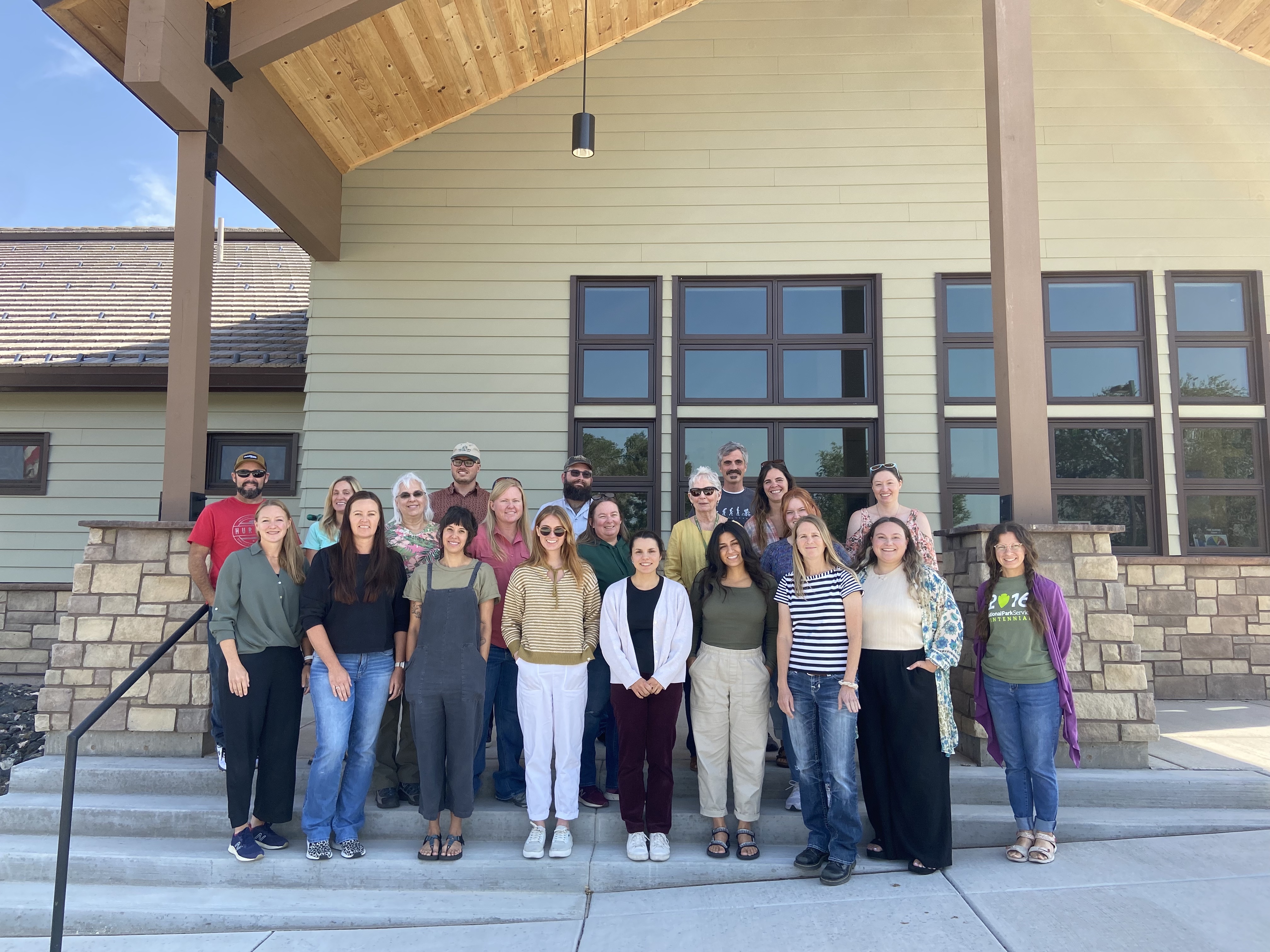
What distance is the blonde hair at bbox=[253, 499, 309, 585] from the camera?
151 inches

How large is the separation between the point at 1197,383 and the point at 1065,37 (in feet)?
9.63

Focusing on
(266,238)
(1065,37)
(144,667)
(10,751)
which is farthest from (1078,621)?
(266,238)

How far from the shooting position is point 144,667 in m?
3.85

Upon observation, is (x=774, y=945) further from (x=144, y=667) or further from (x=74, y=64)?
(x=74, y=64)

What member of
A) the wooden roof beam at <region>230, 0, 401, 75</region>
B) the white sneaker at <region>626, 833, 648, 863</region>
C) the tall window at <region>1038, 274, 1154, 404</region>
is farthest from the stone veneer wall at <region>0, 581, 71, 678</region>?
the tall window at <region>1038, 274, 1154, 404</region>

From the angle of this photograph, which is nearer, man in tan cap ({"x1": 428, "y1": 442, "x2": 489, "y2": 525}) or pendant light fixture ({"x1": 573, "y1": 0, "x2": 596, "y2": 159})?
man in tan cap ({"x1": 428, "y1": 442, "x2": 489, "y2": 525})

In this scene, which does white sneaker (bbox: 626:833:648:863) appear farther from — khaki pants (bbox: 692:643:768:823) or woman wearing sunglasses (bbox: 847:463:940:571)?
woman wearing sunglasses (bbox: 847:463:940:571)

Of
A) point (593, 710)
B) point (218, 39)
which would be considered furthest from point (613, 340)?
point (593, 710)

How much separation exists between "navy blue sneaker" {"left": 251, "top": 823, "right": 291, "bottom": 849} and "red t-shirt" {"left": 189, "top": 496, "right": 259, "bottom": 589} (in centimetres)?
124

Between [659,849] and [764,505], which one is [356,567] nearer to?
[659,849]

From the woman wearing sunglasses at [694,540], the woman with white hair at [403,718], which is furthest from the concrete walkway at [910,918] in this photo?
the woman wearing sunglasses at [694,540]

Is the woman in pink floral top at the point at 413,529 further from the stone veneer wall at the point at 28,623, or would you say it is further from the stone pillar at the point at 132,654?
the stone veneer wall at the point at 28,623

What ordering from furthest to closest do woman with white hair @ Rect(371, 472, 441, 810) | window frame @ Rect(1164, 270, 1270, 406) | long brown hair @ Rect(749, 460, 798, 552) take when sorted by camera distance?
window frame @ Rect(1164, 270, 1270, 406) → long brown hair @ Rect(749, 460, 798, 552) → woman with white hair @ Rect(371, 472, 441, 810)

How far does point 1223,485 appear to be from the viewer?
6562mm
